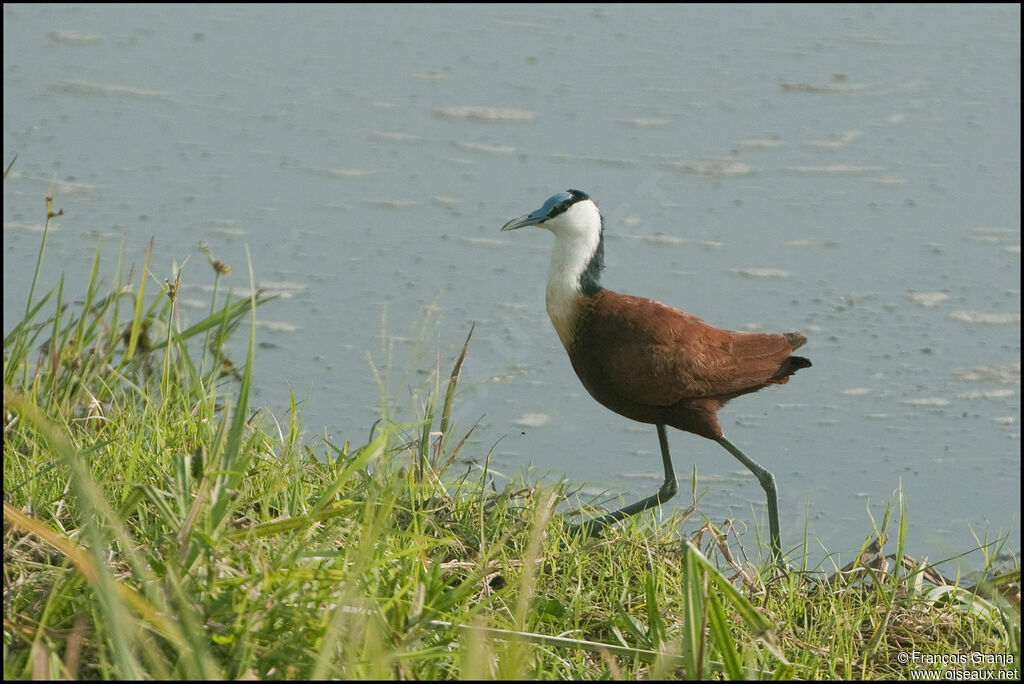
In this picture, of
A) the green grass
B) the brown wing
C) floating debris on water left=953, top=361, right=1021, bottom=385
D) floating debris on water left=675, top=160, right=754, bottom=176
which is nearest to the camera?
the green grass

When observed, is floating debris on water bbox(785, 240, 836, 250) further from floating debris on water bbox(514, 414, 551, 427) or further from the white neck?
the white neck

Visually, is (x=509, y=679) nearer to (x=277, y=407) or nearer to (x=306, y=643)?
(x=306, y=643)

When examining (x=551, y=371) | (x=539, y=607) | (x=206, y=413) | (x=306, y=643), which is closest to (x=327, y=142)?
(x=551, y=371)

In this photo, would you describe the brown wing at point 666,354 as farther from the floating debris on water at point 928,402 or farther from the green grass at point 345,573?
the floating debris on water at point 928,402

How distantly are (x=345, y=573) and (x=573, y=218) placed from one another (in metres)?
1.97

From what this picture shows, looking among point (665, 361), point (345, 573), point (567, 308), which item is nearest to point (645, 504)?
point (665, 361)

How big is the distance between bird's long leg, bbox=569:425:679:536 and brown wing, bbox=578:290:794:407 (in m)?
0.21

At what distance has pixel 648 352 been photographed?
404 centimetres

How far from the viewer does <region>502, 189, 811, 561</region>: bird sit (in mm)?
4055

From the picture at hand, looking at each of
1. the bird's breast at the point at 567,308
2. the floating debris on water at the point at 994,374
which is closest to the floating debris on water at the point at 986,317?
the floating debris on water at the point at 994,374

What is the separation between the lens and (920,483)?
15.1 ft

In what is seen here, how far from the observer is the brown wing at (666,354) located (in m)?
4.05

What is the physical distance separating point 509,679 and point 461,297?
10.9ft

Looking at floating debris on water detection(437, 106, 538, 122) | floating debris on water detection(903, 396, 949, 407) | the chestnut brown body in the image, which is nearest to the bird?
the chestnut brown body
